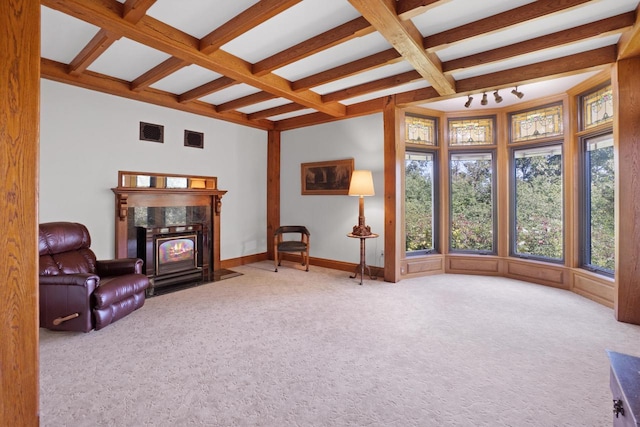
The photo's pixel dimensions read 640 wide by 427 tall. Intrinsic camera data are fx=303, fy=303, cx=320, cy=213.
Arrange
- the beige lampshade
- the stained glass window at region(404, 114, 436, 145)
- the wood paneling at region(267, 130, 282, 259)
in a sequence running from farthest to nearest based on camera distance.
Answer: the wood paneling at region(267, 130, 282, 259)
the stained glass window at region(404, 114, 436, 145)
the beige lampshade

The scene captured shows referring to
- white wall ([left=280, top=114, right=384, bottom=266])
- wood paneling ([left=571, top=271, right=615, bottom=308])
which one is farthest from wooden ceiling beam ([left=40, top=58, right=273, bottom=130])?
wood paneling ([left=571, top=271, right=615, bottom=308])

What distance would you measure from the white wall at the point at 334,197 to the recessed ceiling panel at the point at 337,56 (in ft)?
5.04

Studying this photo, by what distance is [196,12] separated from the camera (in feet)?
8.64

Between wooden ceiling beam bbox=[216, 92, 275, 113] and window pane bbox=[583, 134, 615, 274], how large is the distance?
4.50 m

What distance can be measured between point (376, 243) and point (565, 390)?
321 cm

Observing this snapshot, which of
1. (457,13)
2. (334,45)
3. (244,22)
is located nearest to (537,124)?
(457,13)

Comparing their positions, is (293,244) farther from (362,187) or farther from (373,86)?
(373,86)

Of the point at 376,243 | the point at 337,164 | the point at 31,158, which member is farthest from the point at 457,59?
the point at 31,158

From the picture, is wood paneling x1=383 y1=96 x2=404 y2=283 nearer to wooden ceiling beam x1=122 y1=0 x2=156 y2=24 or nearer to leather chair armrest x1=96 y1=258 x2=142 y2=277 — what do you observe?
wooden ceiling beam x1=122 y1=0 x2=156 y2=24

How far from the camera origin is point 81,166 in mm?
4055

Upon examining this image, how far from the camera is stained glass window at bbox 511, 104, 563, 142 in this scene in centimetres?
450

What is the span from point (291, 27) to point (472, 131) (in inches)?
148

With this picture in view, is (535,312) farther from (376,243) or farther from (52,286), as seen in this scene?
(52,286)

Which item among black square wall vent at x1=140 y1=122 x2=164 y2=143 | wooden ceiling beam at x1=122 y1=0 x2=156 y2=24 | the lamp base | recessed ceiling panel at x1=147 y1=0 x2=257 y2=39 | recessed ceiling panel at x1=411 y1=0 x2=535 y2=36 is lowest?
the lamp base
